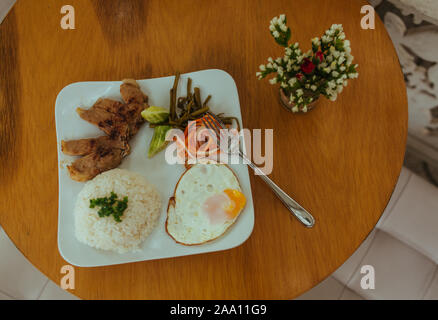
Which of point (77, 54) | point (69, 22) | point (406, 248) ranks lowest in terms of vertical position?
point (406, 248)

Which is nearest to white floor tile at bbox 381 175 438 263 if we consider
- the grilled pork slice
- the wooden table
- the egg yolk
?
the wooden table

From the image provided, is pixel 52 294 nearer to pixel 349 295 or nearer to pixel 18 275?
pixel 18 275

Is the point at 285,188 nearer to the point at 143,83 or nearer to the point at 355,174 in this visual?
the point at 355,174

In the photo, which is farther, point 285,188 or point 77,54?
point 77,54

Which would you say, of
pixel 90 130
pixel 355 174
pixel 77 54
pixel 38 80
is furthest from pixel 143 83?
pixel 355 174

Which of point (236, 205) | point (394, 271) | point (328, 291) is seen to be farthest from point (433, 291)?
point (236, 205)

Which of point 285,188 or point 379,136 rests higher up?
point 379,136

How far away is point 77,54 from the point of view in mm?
1614

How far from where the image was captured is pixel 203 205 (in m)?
1.40

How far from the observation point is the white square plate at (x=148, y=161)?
1327mm

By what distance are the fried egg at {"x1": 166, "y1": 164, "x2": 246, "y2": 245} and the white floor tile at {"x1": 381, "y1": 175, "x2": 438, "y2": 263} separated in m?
1.02

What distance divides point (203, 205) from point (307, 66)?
751mm

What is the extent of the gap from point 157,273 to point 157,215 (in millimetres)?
274

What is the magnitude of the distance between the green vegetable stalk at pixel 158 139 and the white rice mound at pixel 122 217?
0.49ft
